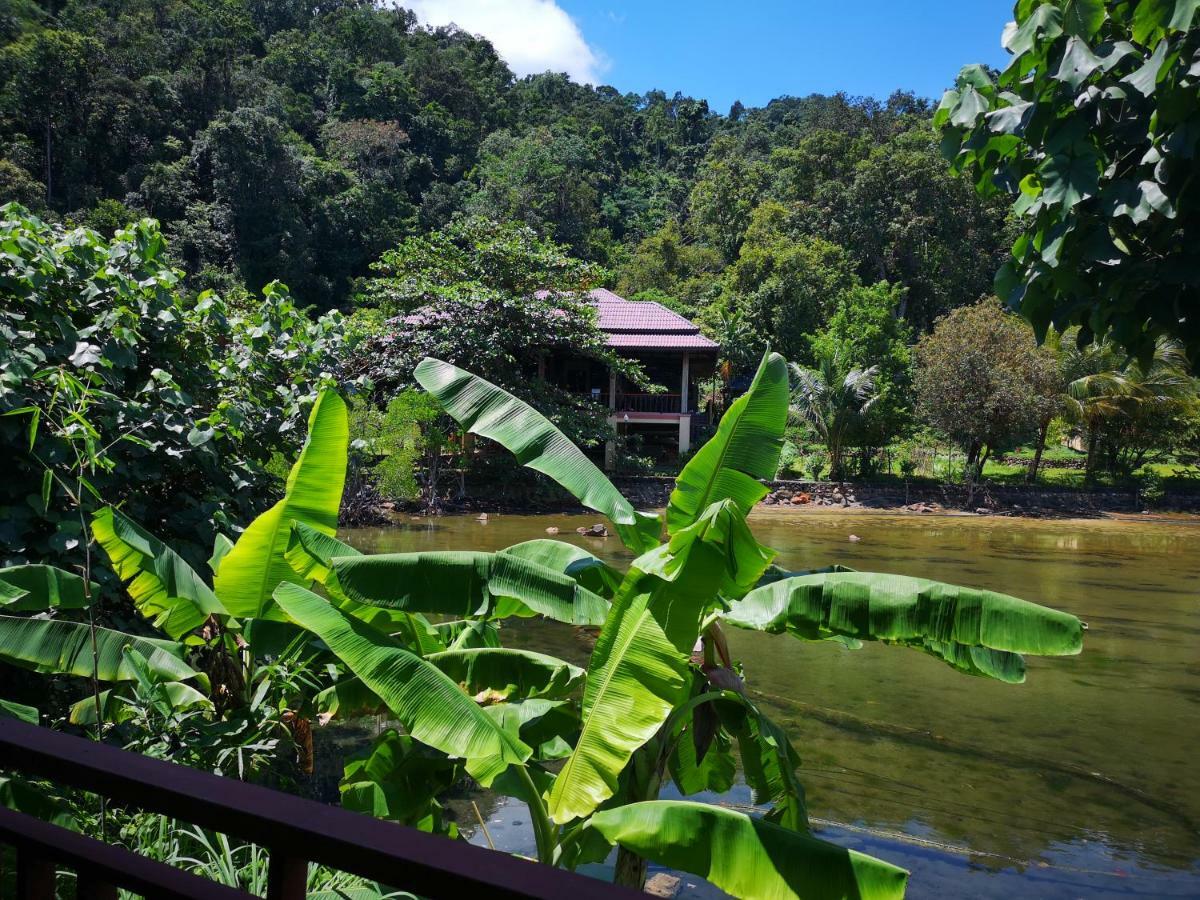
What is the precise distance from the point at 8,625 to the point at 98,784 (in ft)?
11.2

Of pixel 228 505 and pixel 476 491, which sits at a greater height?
pixel 228 505

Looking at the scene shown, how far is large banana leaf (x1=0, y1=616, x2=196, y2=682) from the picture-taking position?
159 inches

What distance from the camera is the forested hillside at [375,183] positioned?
38062 mm

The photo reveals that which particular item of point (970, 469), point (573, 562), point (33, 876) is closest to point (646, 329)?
point (970, 469)

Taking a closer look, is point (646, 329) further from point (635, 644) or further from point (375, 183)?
point (635, 644)

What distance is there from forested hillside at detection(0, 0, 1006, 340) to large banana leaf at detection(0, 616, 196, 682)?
102 feet

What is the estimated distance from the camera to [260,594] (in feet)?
14.6

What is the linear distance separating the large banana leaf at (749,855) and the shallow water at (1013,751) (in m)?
2.86

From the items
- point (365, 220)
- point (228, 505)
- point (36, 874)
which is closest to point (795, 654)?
point (228, 505)

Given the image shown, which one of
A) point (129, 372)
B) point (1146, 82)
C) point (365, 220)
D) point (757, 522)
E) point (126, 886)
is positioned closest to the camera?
point (126, 886)

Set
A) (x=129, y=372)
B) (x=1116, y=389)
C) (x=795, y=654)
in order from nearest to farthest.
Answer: (x=129, y=372), (x=795, y=654), (x=1116, y=389)

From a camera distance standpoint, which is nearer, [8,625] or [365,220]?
[8,625]

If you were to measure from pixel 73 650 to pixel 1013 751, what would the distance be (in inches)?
298

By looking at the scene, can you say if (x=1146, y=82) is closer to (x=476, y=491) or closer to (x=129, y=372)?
(x=129, y=372)
